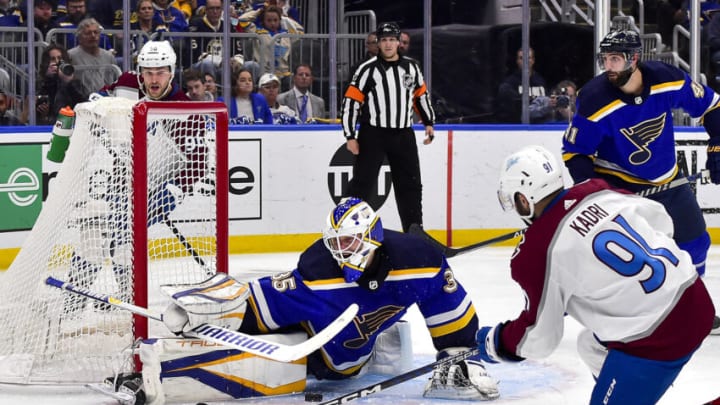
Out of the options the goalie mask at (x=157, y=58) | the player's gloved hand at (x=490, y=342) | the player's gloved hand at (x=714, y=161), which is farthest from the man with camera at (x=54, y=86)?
the player's gloved hand at (x=490, y=342)

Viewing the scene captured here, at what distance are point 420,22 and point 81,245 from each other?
3698 mm

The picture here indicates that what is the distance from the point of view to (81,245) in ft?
14.1

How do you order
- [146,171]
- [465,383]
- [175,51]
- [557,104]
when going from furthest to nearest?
[557,104] < [175,51] < [146,171] < [465,383]

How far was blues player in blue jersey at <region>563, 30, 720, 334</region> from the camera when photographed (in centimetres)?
446

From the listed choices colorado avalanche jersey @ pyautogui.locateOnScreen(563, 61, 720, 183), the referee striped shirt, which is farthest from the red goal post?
the referee striped shirt

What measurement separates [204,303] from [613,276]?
4.24 feet

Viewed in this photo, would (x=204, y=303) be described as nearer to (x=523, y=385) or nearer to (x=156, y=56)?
(x=523, y=385)

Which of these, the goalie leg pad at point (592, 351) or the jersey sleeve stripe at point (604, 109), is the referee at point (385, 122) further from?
the goalie leg pad at point (592, 351)

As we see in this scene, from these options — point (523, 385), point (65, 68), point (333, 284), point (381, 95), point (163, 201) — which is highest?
point (65, 68)

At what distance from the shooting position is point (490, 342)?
3.01 m

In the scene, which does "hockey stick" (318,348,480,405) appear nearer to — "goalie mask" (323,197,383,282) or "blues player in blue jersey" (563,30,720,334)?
"goalie mask" (323,197,383,282)

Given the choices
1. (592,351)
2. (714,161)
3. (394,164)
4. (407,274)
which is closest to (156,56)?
(407,274)

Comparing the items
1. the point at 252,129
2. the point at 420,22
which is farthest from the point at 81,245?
the point at 420,22

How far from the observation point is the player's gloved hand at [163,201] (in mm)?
4309
